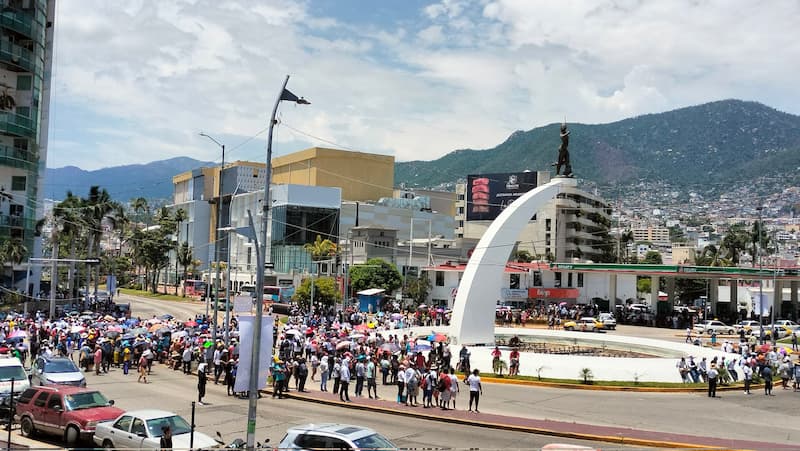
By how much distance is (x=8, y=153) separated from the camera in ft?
173

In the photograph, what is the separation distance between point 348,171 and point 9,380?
111 m

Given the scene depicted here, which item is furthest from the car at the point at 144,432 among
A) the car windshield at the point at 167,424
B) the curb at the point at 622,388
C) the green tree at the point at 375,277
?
the green tree at the point at 375,277

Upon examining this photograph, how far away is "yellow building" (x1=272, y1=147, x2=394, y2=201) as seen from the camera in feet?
425

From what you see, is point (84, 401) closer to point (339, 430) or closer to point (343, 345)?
point (339, 430)

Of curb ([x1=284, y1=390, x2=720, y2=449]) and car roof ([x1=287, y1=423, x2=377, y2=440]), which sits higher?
car roof ([x1=287, y1=423, x2=377, y2=440])

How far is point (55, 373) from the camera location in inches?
888

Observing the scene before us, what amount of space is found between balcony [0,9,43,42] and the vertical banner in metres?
47.6

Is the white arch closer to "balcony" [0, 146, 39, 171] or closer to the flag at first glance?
the flag

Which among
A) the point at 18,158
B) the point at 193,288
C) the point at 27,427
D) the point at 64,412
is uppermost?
the point at 18,158

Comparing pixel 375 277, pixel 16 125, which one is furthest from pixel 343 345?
pixel 375 277

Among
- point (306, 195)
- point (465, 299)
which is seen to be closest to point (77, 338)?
point (465, 299)

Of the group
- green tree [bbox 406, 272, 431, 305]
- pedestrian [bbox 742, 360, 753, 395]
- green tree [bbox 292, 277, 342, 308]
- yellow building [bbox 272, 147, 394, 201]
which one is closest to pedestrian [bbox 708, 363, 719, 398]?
pedestrian [bbox 742, 360, 753, 395]

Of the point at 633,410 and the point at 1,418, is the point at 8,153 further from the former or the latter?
the point at 633,410

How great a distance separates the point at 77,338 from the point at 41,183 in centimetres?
3002
